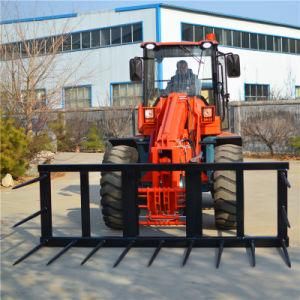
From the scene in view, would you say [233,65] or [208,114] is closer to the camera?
[208,114]

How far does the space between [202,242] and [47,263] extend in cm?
181

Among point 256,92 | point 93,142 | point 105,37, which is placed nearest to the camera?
point 93,142

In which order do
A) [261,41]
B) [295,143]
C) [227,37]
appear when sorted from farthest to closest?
[261,41], [227,37], [295,143]

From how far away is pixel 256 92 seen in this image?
39906 mm

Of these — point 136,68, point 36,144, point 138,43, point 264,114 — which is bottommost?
point 36,144

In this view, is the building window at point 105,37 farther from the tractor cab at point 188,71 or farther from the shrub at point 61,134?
the tractor cab at point 188,71

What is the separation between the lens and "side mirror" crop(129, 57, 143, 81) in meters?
8.94

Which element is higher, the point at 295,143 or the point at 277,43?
the point at 277,43

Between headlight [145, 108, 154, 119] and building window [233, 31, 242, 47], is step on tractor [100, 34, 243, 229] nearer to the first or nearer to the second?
headlight [145, 108, 154, 119]

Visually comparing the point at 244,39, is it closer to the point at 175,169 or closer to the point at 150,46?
the point at 150,46

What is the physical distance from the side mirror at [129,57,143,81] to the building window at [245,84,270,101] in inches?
1198

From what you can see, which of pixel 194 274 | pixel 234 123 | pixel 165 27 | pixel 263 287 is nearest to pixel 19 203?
pixel 194 274

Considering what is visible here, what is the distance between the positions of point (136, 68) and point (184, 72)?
0.84 m

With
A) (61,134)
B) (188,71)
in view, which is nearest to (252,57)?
(61,134)
